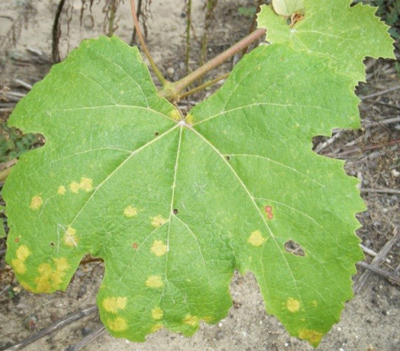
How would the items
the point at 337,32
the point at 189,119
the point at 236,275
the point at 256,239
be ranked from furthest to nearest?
the point at 236,275, the point at 337,32, the point at 189,119, the point at 256,239

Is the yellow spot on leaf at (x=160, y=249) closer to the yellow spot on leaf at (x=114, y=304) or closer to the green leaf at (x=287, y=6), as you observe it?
the yellow spot on leaf at (x=114, y=304)

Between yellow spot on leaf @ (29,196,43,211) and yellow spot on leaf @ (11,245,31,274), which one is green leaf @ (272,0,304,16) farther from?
yellow spot on leaf @ (11,245,31,274)

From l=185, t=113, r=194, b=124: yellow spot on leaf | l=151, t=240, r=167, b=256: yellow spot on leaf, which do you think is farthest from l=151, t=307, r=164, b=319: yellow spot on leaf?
l=185, t=113, r=194, b=124: yellow spot on leaf

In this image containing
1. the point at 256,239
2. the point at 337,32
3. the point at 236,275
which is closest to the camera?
the point at 256,239

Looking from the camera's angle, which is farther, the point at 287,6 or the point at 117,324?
the point at 287,6

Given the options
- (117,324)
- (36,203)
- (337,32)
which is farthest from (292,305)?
(337,32)

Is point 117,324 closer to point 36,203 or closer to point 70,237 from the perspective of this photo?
point 70,237
